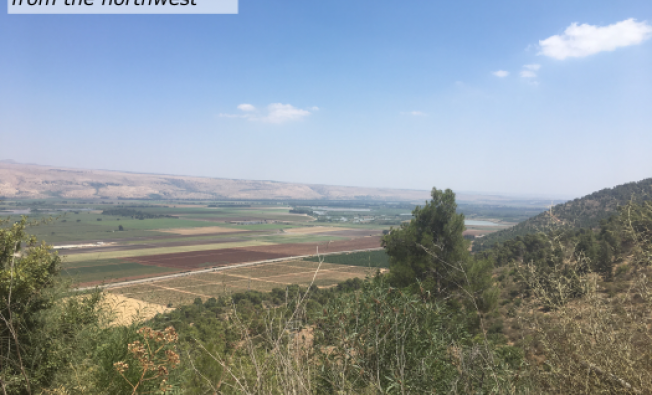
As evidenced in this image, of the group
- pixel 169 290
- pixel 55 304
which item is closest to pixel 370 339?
pixel 55 304

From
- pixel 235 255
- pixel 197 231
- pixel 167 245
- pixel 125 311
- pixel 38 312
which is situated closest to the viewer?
pixel 38 312

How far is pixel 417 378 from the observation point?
386cm

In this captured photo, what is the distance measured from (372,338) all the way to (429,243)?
1269cm

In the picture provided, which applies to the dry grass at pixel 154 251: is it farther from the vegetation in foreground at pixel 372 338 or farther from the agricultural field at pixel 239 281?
the vegetation in foreground at pixel 372 338

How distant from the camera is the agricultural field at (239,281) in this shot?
3566 cm

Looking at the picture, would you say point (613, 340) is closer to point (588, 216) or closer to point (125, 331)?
point (125, 331)

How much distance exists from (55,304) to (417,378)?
847cm

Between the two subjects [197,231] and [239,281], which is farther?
[197,231]

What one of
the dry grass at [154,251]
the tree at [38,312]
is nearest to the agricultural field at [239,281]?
the dry grass at [154,251]

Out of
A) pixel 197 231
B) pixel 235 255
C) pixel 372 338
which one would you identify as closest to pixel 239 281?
pixel 235 255

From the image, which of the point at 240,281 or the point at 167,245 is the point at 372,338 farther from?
the point at 167,245

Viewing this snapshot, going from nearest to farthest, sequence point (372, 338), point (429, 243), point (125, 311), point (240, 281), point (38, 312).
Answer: point (372, 338), point (38, 312), point (429, 243), point (125, 311), point (240, 281)

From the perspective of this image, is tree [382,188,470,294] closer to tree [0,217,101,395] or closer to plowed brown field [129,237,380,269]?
tree [0,217,101,395]

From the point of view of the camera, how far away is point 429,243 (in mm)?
16062
